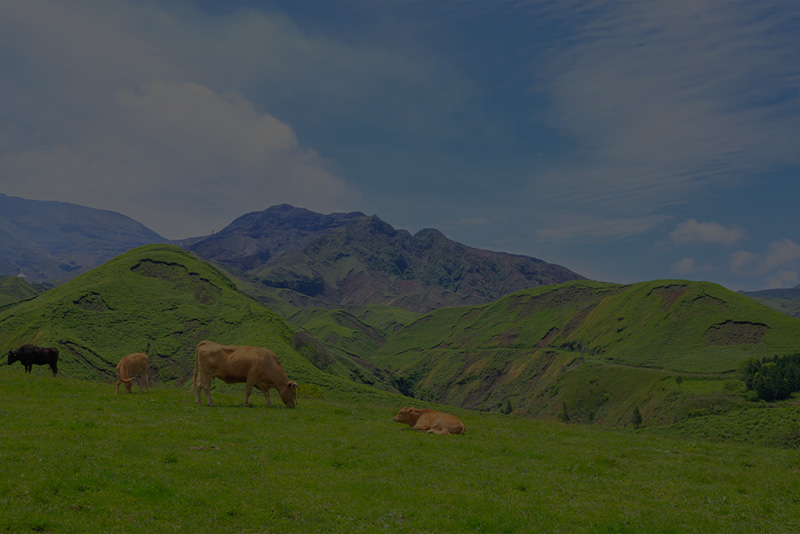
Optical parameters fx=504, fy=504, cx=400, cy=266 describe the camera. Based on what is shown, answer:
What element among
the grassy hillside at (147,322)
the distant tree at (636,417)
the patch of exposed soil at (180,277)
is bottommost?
the distant tree at (636,417)

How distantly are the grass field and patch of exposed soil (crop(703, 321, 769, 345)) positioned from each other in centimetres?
17127

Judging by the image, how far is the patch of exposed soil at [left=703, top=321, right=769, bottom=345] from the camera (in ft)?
547

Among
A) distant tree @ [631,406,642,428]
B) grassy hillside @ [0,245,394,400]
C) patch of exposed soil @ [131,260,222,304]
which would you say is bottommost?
distant tree @ [631,406,642,428]

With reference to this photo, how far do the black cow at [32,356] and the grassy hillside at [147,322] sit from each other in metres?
64.8

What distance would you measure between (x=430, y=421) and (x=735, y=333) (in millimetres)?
185885

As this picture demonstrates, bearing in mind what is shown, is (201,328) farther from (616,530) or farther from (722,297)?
(722,297)

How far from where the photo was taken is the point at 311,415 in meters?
26.9

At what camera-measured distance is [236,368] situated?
28047mm

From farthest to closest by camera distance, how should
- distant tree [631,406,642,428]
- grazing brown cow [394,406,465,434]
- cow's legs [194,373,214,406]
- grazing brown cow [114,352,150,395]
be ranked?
distant tree [631,406,642,428]
grazing brown cow [114,352,150,395]
cow's legs [194,373,214,406]
grazing brown cow [394,406,465,434]

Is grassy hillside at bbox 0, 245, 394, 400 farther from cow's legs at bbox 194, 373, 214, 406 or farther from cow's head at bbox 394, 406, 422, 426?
cow's head at bbox 394, 406, 422, 426

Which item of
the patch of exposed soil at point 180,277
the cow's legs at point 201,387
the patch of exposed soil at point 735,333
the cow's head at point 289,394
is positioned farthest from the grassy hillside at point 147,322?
the patch of exposed soil at point 735,333

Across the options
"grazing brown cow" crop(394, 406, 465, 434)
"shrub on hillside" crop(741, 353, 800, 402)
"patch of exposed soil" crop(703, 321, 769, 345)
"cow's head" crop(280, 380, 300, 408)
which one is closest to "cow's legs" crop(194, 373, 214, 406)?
"cow's head" crop(280, 380, 300, 408)

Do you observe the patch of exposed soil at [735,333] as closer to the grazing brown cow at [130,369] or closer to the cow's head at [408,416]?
the cow's head at [408,416]

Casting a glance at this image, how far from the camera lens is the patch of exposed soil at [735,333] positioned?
16675cm
